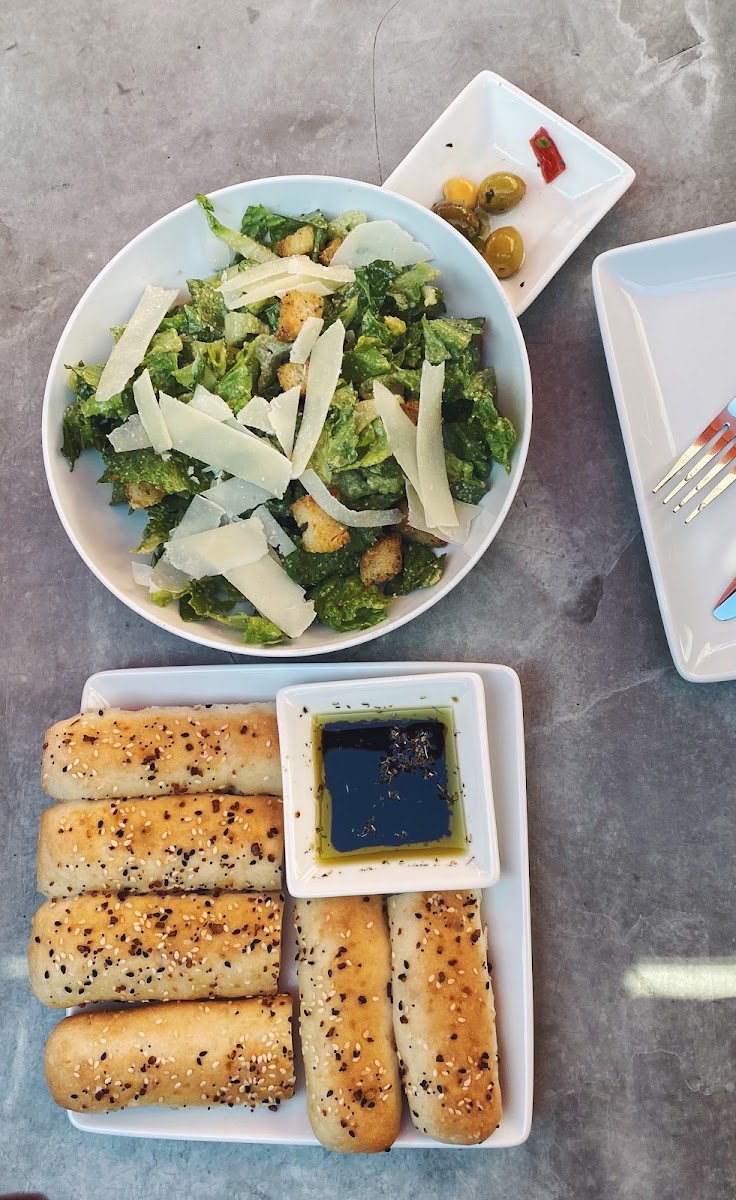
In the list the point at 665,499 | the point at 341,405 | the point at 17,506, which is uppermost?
the point at 341,405

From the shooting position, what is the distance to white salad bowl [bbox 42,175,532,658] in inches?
84.8

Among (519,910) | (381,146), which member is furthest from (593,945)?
(381,146)

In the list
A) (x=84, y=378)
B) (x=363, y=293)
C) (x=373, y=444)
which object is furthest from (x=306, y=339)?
(x=84, y=378)

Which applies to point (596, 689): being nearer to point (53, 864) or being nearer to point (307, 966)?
point (307, 966)

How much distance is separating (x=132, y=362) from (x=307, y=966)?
173 cm

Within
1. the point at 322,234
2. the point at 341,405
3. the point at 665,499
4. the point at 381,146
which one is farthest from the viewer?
the point at 381,146

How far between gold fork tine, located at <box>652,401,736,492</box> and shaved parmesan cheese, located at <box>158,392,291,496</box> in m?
1.11

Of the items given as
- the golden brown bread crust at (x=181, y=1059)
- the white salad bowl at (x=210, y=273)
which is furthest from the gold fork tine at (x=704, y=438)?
the golden brown bread crust at (x=181, y=1059)

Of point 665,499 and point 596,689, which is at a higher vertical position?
point 665,499

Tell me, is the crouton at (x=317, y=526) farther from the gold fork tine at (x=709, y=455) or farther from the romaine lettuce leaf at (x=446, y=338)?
the gold fork tine at (x=709, y=455)

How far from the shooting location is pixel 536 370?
8.38 feet

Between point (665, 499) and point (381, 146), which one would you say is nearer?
point (665, 499)

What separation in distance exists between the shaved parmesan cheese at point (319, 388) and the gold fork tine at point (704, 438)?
3.30 feet

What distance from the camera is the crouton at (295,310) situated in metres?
2.09
